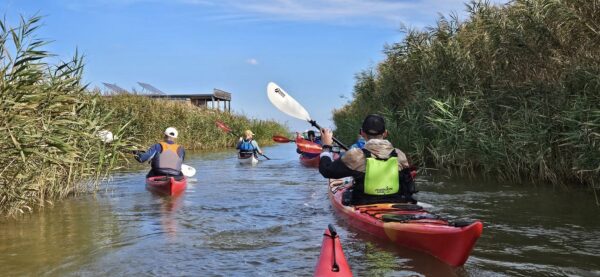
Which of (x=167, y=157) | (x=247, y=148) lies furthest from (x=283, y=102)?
(x=247, y=148)

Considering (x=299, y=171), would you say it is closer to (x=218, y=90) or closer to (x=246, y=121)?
(x=246, y=121)

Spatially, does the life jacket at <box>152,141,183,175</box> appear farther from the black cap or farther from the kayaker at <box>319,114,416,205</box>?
the black cap

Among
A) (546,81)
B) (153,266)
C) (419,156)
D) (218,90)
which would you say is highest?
(218,90)

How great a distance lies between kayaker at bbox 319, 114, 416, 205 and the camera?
5.05m

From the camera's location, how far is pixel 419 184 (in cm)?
1005

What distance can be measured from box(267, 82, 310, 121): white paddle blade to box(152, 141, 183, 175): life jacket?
6.01 feet

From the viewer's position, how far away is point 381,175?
5125mm

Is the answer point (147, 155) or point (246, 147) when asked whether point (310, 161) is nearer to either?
point (246, 147)

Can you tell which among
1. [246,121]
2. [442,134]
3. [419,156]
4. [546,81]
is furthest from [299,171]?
[246,121]

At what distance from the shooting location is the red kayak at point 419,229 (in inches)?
158

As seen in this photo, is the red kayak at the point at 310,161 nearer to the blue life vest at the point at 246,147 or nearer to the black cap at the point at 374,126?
the blue life vest at the point at 246,147

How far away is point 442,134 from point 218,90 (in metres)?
27.1

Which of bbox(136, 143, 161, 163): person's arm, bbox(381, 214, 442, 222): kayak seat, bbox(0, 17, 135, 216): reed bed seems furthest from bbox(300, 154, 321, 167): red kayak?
bbox(381, 214, 442, 222): kayak seat

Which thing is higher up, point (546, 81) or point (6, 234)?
point (546, 81)
